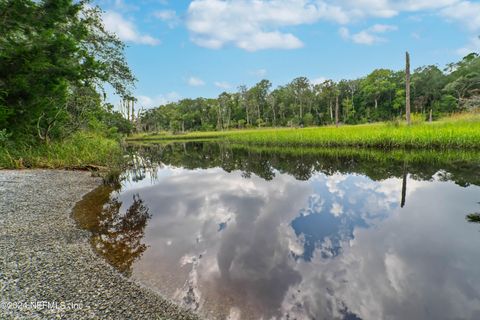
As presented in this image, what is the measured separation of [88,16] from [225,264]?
805 inches

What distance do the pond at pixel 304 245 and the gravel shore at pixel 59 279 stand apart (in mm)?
279

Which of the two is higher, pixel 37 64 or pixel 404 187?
pixel 37 64

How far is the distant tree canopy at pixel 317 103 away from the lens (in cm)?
6756

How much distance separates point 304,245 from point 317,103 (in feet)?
264

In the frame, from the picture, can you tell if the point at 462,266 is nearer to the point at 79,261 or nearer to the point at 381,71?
the point at 79,261

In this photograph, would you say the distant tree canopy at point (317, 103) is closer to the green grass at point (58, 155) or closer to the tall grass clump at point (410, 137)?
the tall grass clump at point (410, 137)

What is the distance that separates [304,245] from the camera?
5008 mm

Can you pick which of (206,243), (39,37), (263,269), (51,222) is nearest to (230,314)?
(263,269)

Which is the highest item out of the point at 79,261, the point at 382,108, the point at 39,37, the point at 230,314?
the point at 382,108

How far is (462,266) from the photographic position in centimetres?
400

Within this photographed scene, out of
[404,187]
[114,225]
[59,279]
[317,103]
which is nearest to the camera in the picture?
[59,279]

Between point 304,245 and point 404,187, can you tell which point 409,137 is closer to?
point 404,187

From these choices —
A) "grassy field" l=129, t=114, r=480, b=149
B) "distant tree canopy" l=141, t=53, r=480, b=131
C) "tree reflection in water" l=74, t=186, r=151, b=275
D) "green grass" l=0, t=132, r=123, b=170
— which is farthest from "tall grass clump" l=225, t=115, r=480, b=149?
"distant tree canopy" l=141, t=53, r=480, b=131

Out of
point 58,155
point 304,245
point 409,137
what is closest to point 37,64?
point 58,155
